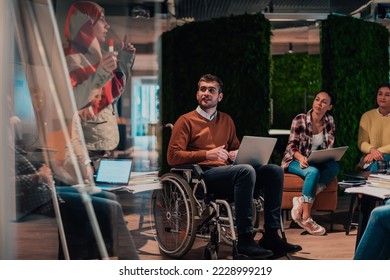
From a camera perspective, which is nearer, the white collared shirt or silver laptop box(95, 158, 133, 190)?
silver laptop box(95, 158, 133, 190)

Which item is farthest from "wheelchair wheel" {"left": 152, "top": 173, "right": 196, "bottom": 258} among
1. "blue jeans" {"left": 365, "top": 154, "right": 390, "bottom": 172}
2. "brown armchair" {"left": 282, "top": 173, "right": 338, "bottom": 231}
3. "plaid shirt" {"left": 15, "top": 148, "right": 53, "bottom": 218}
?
"blue jeans" {"left": 365, "top": 154, "right": 390, "bottom": 172}

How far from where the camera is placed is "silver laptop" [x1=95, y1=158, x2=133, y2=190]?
2697 mm

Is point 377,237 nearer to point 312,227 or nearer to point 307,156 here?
point 312,227

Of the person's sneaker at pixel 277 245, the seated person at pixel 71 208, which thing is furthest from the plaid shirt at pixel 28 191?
the person's sneaker at pixel 277 245

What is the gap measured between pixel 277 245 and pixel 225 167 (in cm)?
51

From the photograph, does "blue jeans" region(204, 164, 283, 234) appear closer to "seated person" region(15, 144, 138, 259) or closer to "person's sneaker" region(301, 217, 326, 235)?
"person's sneaker" region(301, 217, 326, 235)

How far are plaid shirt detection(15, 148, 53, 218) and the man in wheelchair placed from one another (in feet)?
2.28

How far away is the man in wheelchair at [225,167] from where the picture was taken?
2.83 metres

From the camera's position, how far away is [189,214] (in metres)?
2.88

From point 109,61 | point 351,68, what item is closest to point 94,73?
point 109,61

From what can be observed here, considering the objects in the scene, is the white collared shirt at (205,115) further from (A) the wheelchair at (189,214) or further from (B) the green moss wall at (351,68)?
(B) the green moss wall at (351,68)

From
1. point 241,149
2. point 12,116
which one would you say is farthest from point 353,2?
point 12,116

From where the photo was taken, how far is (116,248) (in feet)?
8.77

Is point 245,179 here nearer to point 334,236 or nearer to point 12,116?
point 334,236
